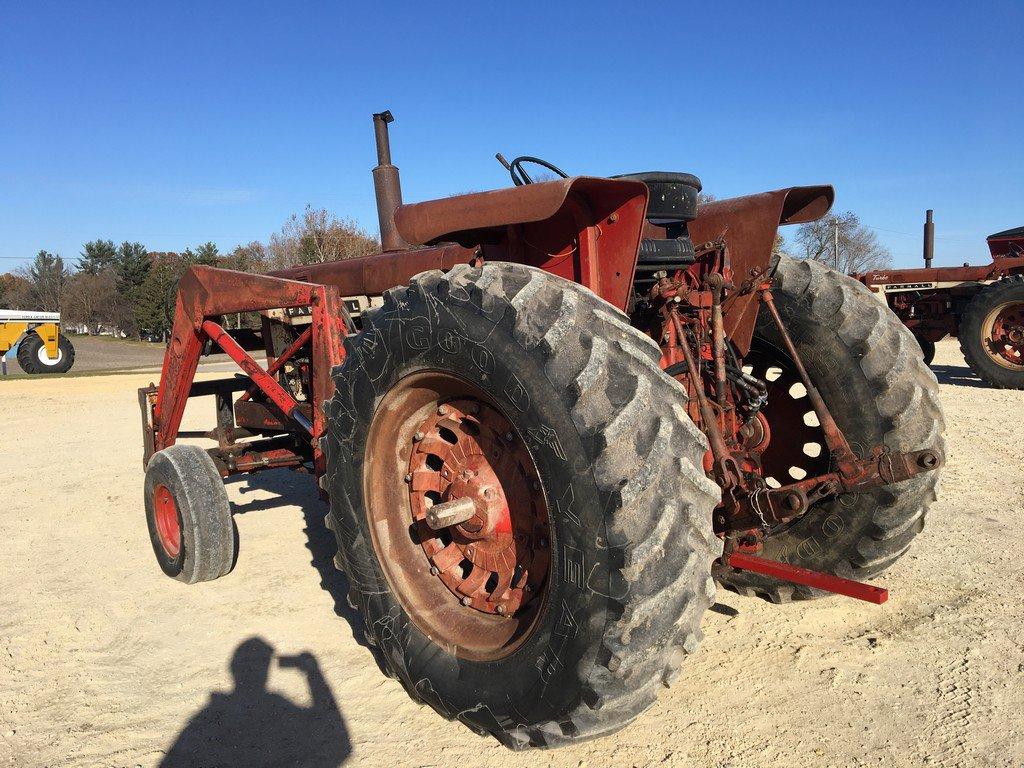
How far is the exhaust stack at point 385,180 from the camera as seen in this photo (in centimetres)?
548

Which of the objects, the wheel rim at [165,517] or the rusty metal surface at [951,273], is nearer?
the wheel rim at [165,517]

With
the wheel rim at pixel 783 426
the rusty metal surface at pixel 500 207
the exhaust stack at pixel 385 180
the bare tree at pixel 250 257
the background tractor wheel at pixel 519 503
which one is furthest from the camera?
the bare tree at pixel 250 257

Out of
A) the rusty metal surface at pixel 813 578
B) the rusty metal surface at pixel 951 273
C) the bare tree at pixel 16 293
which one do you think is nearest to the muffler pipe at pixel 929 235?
the rusty metal surface at pixel 951 273

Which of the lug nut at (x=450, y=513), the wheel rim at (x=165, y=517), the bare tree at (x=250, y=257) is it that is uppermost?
the bare tree at (x=250, y=257)

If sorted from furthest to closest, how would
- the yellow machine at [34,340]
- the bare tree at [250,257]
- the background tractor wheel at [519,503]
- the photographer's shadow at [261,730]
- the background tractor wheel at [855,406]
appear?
1. the bare tree at [250,257]
2. the yellow machine at [34,340]
3. the background tractor wheel at [855,406]
4. the photographer's shadow at [261,730]
5. the background tractor wheel at [519,503]

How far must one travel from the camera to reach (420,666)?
2.58 m

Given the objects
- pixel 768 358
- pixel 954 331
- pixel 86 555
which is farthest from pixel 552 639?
pixel 954 331

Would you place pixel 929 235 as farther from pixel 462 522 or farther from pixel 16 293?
pixel 16 293

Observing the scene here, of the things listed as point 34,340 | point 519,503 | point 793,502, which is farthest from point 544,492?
point 34,340

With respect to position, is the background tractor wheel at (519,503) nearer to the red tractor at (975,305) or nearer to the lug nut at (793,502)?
the lug nut at (793,502)

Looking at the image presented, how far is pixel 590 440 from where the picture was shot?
1994mm

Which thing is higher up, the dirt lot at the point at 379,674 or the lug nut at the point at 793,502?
the lug nut at the point at 793,502

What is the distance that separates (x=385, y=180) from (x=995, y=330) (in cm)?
1011

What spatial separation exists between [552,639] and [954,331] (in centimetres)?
1333
